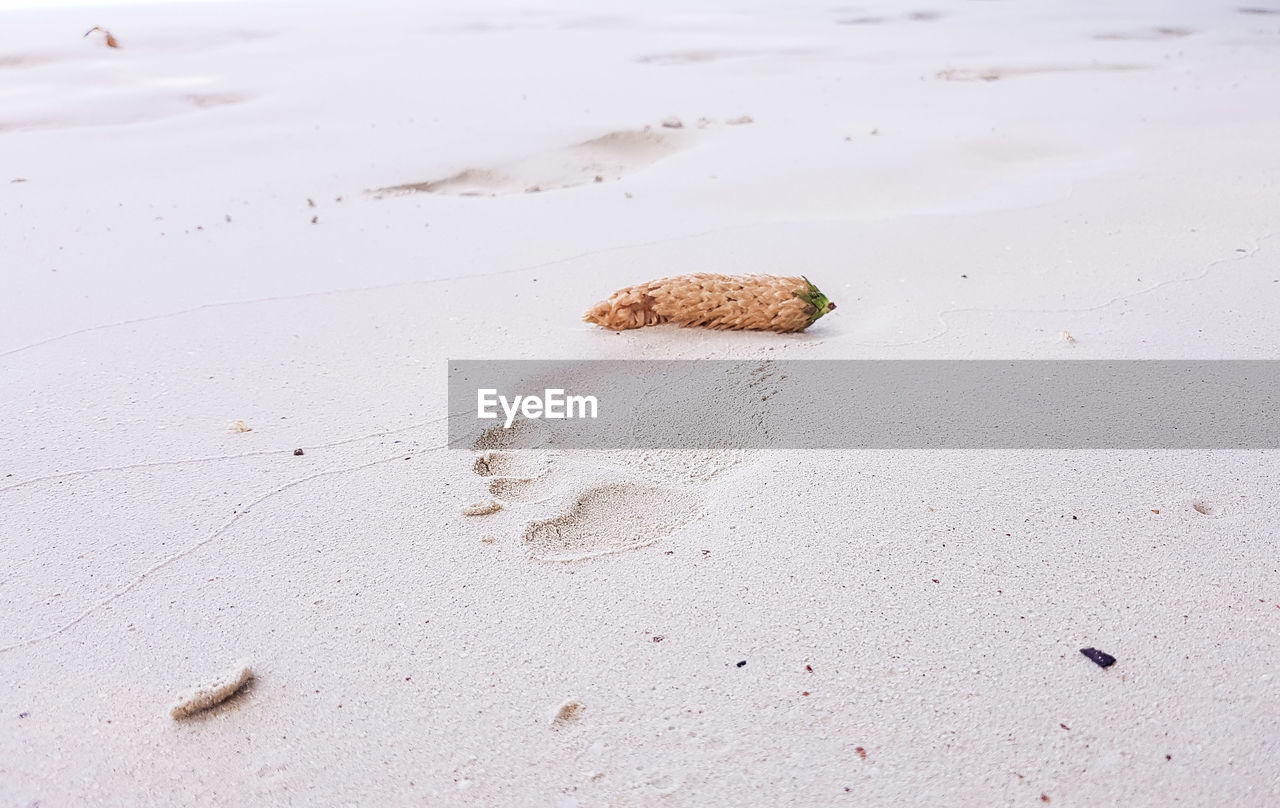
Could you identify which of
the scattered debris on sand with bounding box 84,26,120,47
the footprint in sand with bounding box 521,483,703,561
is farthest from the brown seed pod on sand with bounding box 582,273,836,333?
the scattered debris on sand with bounding box 84,26,120,47

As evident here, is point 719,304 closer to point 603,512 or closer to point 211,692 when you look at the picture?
point 603,512

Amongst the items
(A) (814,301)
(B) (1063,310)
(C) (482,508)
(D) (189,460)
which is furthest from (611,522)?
(B) (1063,310)

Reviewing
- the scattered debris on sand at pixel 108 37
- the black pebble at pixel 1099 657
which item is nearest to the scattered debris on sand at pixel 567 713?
the black pebble at pixel 1099 657

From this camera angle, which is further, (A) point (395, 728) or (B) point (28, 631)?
(B) point (28, 631)

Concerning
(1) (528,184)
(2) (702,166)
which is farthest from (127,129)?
(2) (702,166)

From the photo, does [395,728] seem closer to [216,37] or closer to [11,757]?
[11,757]

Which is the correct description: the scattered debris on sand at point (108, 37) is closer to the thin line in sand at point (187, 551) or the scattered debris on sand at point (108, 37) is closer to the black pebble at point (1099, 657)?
the thin line in sand at point (187, 551)

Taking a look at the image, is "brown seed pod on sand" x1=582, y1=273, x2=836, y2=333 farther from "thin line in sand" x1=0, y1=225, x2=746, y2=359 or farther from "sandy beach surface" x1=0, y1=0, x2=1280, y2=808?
"thin line in sand" x1=0, y1=225, x2=746, y2=359
